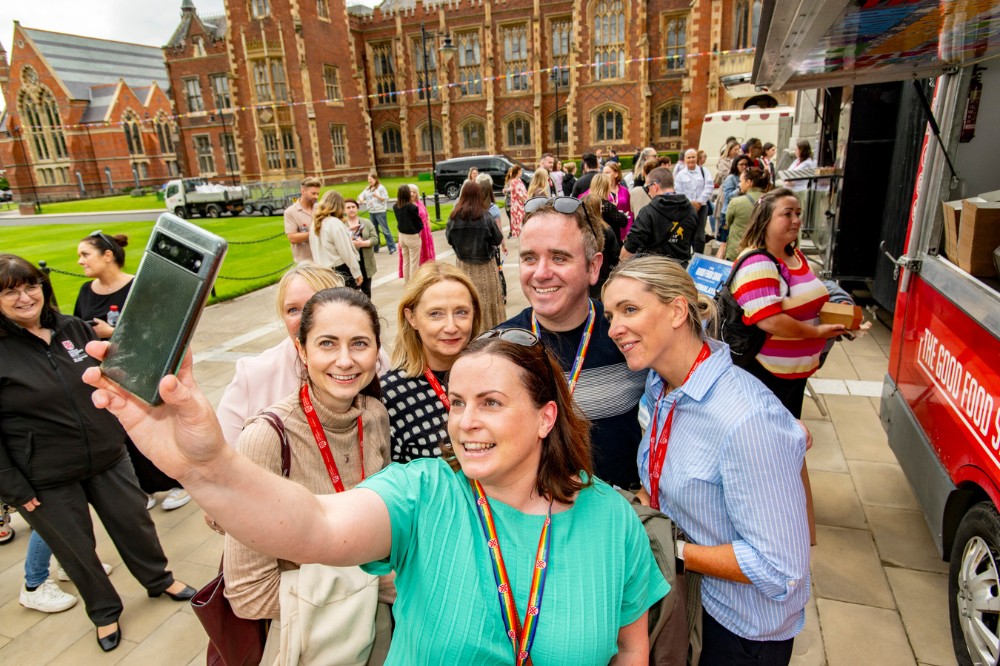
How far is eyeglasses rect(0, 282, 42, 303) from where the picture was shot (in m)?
2.83

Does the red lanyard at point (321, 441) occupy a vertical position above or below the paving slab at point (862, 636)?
above

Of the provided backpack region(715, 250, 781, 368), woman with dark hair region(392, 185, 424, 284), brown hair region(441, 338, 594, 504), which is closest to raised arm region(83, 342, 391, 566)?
brown hair region(441, 338, 594, 504)

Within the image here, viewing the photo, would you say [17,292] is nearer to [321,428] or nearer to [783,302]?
[321,428]

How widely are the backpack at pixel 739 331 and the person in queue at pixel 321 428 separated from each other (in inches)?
88.7

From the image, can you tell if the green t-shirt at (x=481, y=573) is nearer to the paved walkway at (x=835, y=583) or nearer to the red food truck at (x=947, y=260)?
the paved walkway at (x=835, y=583)

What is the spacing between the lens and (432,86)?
43500 mm

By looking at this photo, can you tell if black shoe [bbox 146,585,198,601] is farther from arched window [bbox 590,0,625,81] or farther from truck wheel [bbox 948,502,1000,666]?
arched window [bbox 590,0,625,81]

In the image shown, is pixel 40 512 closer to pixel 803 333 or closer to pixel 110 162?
pixel 803 333

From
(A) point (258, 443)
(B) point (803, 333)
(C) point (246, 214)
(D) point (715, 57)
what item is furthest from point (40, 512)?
(D) point (715, 57)

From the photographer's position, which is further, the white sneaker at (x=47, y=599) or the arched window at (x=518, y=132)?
the arched window at (x=518, y=132)

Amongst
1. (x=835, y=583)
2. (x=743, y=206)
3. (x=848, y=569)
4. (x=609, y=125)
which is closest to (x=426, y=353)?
(x=835, y=583)

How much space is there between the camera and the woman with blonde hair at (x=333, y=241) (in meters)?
7.06

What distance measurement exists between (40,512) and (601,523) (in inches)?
127

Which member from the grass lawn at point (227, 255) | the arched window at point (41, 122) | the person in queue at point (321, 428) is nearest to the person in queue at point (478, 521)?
the person in queue at point (321, 428)
